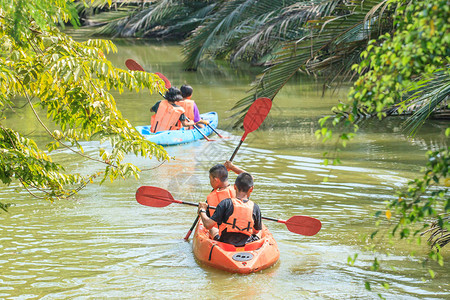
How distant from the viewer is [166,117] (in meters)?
12.0

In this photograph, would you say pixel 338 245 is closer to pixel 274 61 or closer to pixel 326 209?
pixel 326 209

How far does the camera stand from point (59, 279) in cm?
629

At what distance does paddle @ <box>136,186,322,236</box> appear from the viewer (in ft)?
22.8

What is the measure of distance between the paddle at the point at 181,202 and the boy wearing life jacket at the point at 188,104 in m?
5.36

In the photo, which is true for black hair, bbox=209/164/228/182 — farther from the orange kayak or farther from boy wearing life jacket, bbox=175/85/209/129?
boy wearing life jacket, bbox=175/85/209/129

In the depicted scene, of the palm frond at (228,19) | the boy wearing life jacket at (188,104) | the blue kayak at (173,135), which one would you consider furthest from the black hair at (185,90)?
the palm frond at (228,19)

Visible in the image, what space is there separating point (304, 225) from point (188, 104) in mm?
5963

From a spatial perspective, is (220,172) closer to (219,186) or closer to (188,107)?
(219,186)

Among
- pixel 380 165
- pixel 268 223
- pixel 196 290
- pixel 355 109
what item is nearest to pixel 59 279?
pixel 196 290

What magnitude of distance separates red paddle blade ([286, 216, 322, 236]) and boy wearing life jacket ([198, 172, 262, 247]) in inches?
27.6

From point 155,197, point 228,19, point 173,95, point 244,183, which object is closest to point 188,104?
point 173,95

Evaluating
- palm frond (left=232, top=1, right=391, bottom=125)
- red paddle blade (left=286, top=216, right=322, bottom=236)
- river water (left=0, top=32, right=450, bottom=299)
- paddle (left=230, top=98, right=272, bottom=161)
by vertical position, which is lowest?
river water (left=0, top=32, right=450, bottom=299)

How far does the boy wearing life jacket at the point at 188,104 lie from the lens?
12433 mm

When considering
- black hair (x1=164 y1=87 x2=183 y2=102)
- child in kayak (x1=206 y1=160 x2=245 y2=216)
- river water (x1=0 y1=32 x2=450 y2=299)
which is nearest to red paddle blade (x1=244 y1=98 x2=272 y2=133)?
river water (x1=0 y1=32 x2=450 y2=299)
